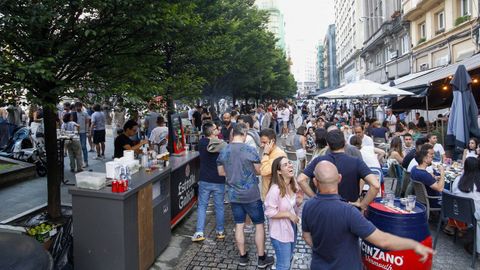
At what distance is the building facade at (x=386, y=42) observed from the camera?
3011cm

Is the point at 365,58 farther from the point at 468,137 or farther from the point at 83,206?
the point at 83,206

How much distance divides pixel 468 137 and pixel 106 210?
7.15 m

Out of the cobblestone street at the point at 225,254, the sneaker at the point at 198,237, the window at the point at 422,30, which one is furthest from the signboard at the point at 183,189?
the window at the point at 422,30

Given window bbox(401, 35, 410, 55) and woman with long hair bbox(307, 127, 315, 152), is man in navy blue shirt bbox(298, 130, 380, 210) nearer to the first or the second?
woman with long hair bbox(307, 127, 315, 152)

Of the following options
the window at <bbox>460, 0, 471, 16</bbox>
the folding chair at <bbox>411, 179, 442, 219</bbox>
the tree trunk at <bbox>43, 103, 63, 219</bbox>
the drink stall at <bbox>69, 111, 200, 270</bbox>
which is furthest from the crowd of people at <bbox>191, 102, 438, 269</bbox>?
the window at <bbox>460, 0, 471, 16</bbox>

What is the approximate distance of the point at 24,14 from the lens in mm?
4207

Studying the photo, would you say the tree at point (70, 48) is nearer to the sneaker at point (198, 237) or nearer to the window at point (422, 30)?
the sneaker at point (198, 237)

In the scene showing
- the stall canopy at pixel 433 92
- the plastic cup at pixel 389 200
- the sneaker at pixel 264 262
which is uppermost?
the stall canopy at pixel 433 92

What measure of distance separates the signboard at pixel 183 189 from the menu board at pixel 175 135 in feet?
1.56

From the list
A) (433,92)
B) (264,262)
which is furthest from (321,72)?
(264,262)

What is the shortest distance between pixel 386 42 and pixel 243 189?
34844 mm

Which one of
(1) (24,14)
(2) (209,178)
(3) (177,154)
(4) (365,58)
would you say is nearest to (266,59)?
(3) (177,154)

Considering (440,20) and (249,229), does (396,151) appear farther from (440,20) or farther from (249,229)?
(440,20)

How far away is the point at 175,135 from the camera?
7.78 meters
